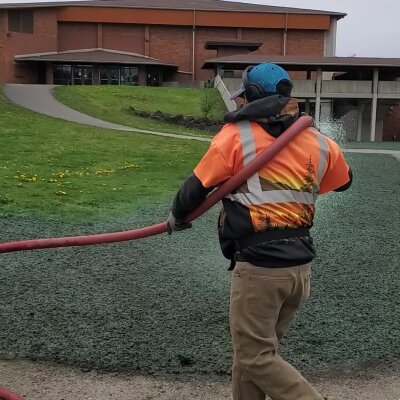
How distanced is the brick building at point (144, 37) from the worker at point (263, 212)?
53590 millimetres

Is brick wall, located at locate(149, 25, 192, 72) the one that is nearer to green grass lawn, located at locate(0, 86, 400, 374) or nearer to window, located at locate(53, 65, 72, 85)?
window, located at locate(53, 65, 72, 85)

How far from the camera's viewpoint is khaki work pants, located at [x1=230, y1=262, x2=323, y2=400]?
2.92m

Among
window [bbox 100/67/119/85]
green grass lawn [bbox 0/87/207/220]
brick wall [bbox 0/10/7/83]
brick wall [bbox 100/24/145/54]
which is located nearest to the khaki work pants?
green grass lawn [bbox 0/87/207/220]

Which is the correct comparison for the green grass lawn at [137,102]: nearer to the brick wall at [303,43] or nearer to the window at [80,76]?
the window at [80,76]

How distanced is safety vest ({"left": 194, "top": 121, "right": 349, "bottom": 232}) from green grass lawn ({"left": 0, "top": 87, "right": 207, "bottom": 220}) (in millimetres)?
6248

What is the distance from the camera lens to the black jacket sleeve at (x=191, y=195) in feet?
9.45

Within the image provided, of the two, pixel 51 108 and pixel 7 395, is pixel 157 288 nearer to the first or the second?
pixel 7 395

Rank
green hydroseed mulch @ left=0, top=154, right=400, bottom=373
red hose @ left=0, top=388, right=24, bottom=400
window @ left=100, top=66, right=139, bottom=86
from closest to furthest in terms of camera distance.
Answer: red hose @ left=0, top=388, right=24, bottom=400 < green hydroseed mulch @ left=0, top=154, right=400, bottom=373 < window @ left=100, top=66, right=139, bottom=86

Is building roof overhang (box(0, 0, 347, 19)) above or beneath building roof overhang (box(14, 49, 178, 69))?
above

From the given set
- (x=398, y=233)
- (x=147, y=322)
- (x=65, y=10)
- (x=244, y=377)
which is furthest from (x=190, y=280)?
(x=65, y=10)

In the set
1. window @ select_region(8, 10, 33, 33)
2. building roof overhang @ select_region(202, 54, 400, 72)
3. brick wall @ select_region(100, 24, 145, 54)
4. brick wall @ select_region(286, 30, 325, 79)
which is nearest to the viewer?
building roof overhang @ select_region(202, 54, 400, 72)

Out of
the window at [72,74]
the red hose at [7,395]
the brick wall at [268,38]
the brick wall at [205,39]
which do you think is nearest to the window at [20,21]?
the window at [72,74]

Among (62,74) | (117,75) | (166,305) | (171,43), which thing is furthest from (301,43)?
(166,305)

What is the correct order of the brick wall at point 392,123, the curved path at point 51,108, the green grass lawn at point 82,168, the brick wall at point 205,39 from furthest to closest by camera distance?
the brick wall at point 205,39 < the brick wall at point 392,123 < the curved path at point 51,108 < the green grass lawn at point 82,168
